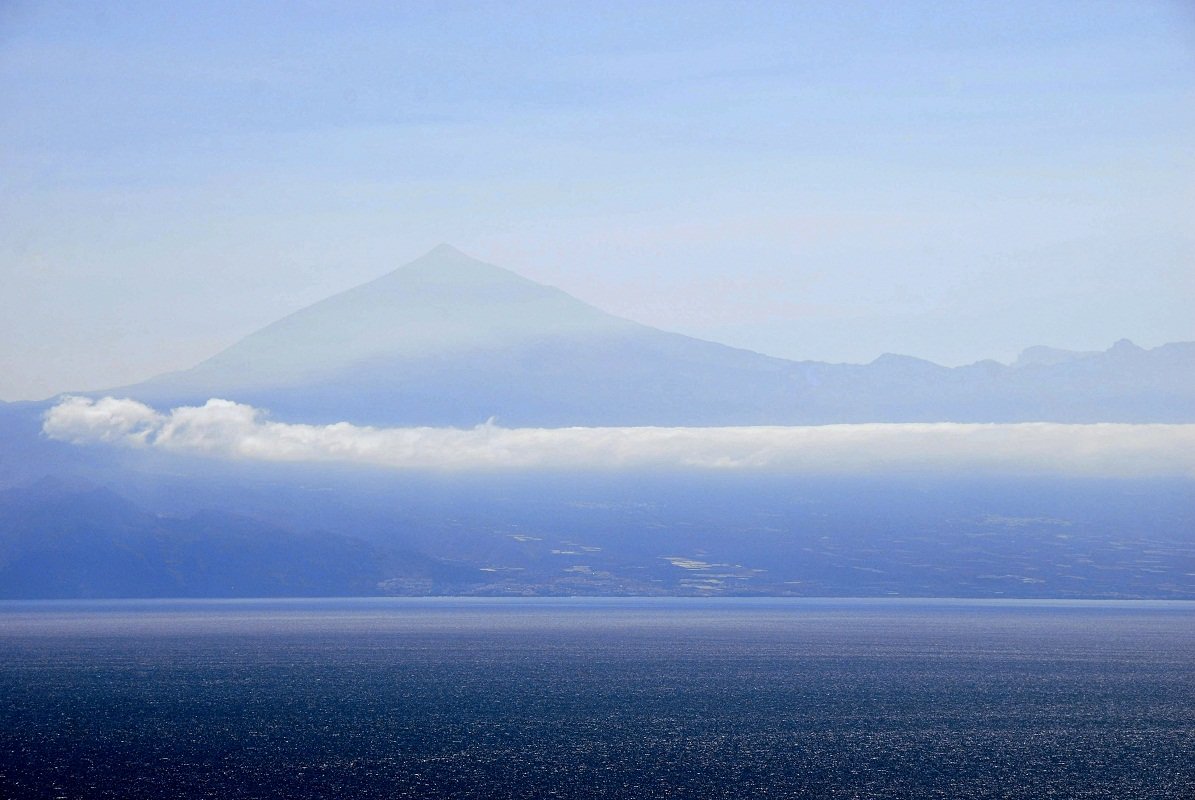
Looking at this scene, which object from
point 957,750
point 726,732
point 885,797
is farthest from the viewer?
point 726,732

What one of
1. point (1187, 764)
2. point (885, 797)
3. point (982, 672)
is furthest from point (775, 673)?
point (885, 797)

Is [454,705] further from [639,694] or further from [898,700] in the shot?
[898,700]

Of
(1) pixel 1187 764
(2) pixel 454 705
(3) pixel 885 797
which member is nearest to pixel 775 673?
(2) pixel 454 705

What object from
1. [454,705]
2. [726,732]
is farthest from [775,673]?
[726,732]

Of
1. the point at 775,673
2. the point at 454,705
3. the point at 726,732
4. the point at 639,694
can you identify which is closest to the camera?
the point at 726,732

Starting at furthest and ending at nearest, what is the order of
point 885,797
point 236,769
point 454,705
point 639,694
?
point 639,694 → point 454,705 → point 236,769 → point 885,797

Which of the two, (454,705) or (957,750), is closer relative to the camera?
(957,750)

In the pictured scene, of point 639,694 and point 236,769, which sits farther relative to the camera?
point 639,694

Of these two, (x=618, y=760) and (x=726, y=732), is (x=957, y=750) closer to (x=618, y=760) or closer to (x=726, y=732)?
(x=726, y=732)

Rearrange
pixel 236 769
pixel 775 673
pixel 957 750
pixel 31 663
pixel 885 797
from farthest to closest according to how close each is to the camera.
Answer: pixel 31 663 < pixel 775 673 < pixel 957 750 < pixel 236 769 < pixel 885 797
